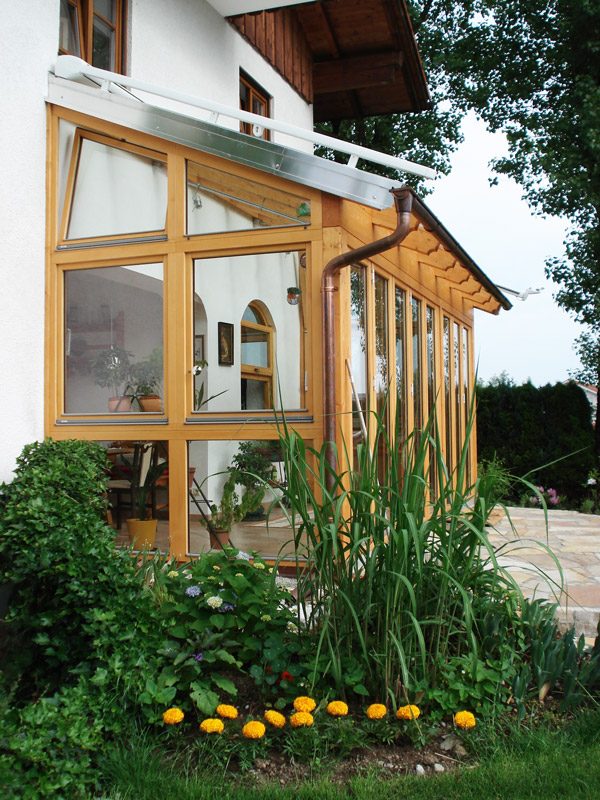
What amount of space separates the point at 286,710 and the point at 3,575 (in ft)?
5.26

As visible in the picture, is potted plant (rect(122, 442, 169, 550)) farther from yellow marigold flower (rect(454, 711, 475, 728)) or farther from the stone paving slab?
yellow marigold flower (rect(454, 711, 475, 728))

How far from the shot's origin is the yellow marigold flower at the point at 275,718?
98.3 inches

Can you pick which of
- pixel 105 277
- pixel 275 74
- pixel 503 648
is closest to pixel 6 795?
pixel 503 648

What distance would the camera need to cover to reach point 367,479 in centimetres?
280

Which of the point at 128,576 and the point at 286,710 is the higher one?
the point at 128,576

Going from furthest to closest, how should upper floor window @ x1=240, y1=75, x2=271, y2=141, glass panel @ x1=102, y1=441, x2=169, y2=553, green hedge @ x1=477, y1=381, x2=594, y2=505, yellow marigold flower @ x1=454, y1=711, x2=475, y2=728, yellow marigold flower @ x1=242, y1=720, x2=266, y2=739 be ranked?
green hedge @ x1=477, y1=381, x2=594, y2=505 < upper floor window @ x1=240, y1=75, x2=271, y2=141 < glass panel @ x1=102, y1=441, x2=169, y2=553 < yellow marigold flower @ x1=454, y1=711, x2=475, y2=728 < yellow marigold flower @ x1=242, y1=720, x2=266, y2=739

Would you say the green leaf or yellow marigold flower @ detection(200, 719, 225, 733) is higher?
the green leaf

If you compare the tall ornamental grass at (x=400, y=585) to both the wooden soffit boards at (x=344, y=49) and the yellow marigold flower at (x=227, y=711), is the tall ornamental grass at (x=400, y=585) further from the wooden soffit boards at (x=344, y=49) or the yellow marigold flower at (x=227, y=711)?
the wooden soffit boards at (x=344, y=49)

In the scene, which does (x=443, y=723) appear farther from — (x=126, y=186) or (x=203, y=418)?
(x=126, y=186)

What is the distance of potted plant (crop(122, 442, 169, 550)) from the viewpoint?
511 cm

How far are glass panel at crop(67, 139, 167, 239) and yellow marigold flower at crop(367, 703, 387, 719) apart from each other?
3.67m

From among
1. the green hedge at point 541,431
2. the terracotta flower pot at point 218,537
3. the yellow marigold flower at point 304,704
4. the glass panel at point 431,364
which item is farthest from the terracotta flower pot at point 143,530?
the green hedge at point 541,431

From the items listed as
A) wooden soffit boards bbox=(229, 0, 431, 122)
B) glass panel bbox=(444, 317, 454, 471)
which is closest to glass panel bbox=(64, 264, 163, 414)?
wooden soffit boards bbox=(229, 0, 431, 122)

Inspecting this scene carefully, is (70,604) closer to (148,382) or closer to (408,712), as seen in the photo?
(408,712)
